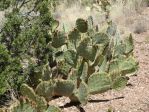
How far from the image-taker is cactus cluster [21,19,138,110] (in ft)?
22.3

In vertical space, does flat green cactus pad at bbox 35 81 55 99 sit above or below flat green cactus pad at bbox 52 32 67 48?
below

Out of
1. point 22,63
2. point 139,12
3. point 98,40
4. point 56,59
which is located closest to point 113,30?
point 98,40

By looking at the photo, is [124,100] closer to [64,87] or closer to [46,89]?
[64,87]

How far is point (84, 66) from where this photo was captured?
729cm

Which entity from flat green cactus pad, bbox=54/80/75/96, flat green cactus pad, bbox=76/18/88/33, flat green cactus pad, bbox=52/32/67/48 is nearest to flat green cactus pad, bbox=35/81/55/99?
flat green cactus pad, bbox=54/80/75/96

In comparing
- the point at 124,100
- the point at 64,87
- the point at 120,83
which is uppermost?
the point at 64,87

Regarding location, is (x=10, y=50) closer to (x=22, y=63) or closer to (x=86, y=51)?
(x=22, y=63)

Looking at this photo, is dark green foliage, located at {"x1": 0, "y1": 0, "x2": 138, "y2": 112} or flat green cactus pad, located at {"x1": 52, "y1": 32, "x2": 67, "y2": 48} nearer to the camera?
dark green foliage, located at {"x1": 0, "y1": 0, "x2": 138, "y2": 112}

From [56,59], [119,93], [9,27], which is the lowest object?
[119,93]

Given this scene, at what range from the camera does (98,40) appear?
8.27 m

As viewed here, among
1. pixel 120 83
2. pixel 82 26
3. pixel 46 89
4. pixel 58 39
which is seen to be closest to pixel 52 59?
pixel 58 39

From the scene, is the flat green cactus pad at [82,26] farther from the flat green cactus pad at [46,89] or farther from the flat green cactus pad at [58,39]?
the flat green cactus pad at [46,89]

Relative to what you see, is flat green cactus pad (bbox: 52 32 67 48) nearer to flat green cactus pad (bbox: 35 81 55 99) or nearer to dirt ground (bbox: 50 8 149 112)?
dirt ground (bbox: 50 8 149 112)

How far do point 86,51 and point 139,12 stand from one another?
8.31 metres
